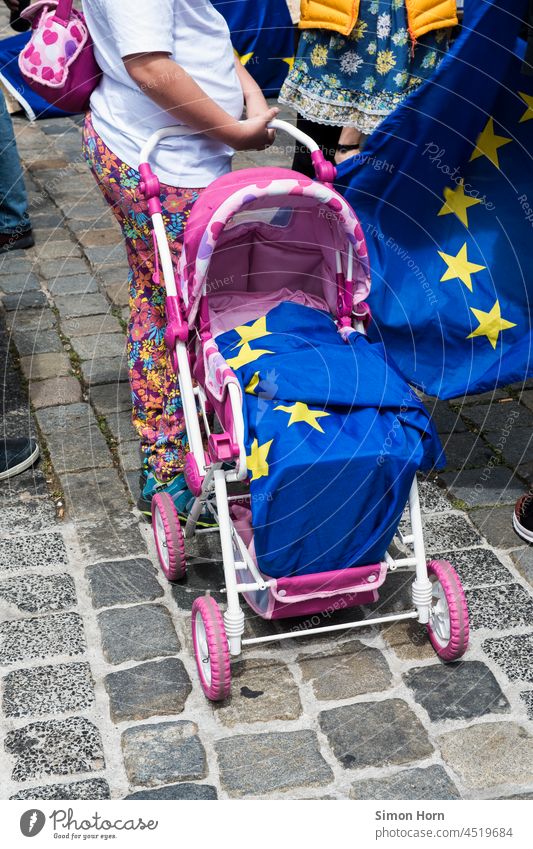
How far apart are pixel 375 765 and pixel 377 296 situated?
1.69 meters

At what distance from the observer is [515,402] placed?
4.57 m

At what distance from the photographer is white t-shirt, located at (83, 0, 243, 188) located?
323cm

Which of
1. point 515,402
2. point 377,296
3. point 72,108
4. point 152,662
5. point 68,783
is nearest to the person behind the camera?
point 68,783

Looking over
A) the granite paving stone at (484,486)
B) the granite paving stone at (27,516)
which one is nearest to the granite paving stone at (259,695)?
the granite paving stone at (27,516)

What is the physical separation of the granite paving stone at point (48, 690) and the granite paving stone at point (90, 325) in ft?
7.29

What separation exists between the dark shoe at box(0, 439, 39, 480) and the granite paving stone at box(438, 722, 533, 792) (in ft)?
6.57

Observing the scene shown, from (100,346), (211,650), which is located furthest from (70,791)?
(100,346)

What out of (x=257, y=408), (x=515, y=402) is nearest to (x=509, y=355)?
(x=515, y=402)

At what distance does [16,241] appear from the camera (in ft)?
19.2

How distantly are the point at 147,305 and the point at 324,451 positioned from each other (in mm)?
1164

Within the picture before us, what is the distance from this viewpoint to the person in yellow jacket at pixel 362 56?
13.7ft

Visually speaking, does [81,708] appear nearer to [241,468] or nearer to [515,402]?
[241,468]

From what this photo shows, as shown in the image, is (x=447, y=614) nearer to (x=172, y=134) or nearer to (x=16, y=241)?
(x=172, y=134)

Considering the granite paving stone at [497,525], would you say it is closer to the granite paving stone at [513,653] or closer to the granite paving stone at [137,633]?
the granite paving stone at [513,653]
